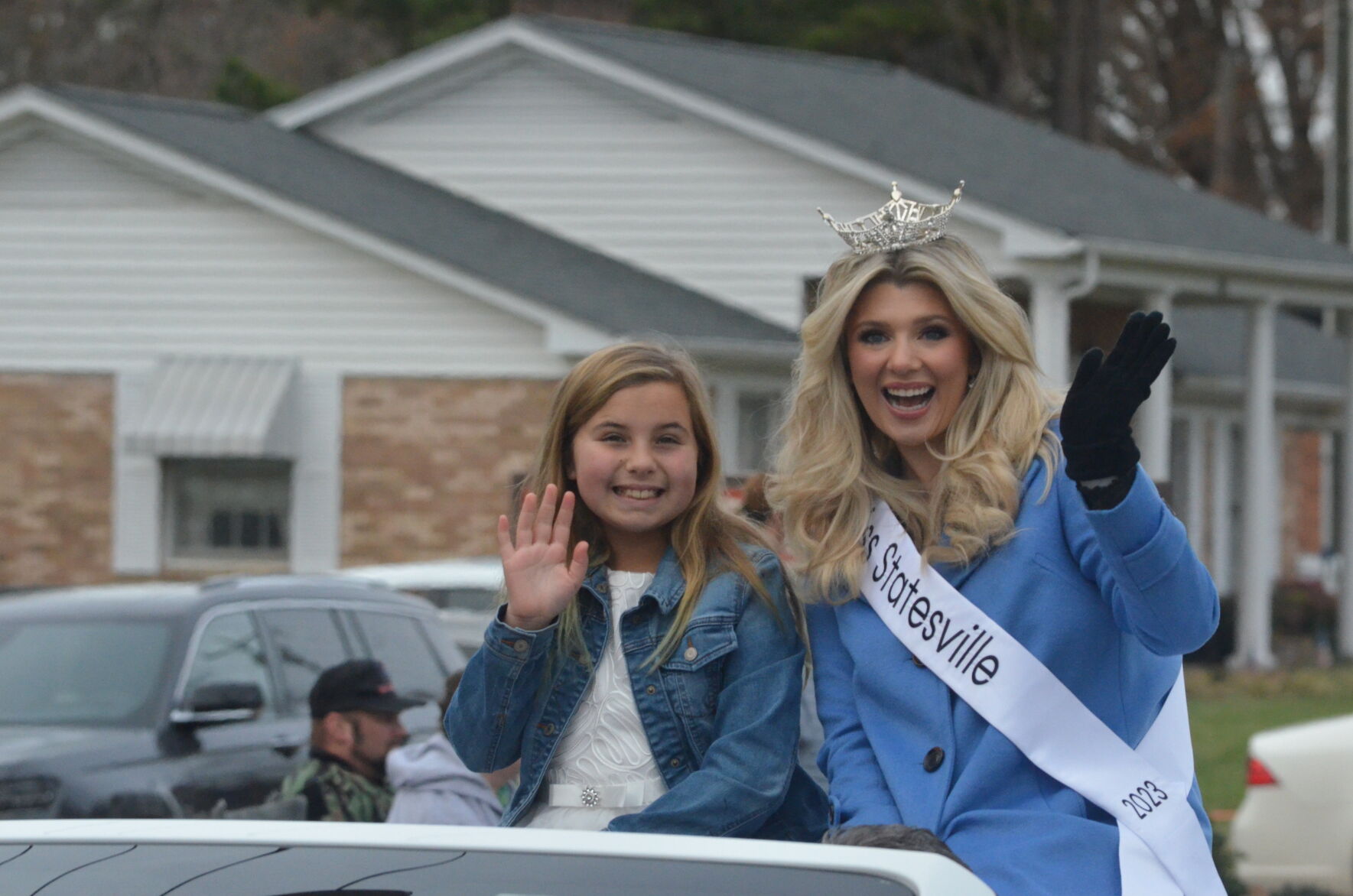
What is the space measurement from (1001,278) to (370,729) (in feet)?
37.3

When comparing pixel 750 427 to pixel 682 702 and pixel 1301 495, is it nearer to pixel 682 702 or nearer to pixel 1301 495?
pixel 682 702

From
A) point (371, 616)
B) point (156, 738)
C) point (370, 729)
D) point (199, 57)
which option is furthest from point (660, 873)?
point (199, 57)

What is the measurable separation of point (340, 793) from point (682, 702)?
4.08 metres

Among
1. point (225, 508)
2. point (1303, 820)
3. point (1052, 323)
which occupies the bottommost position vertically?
point (1303, 820)

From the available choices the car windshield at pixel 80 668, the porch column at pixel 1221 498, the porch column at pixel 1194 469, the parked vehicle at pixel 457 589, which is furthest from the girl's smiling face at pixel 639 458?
the porch column at pixel 1221 498

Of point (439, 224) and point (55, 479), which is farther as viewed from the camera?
point (439, 224)

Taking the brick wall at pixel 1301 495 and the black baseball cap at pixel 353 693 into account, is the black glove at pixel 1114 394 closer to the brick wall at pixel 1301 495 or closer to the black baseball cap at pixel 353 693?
the black baseball cap at pixel 353 693

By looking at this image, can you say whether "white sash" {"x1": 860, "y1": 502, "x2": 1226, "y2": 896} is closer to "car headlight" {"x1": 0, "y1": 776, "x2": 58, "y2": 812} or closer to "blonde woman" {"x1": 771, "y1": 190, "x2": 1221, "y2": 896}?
"blonde woman" {"x1": 771, "y1": 190, "x2": 1221, "y2": 896}

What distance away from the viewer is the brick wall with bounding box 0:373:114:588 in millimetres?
17094

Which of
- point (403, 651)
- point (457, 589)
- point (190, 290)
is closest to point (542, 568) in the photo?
point (403, 651)

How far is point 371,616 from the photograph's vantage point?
8570mm

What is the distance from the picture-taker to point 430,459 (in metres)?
16.7

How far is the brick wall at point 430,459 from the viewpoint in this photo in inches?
651

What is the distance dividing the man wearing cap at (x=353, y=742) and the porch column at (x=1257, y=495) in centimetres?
1364
